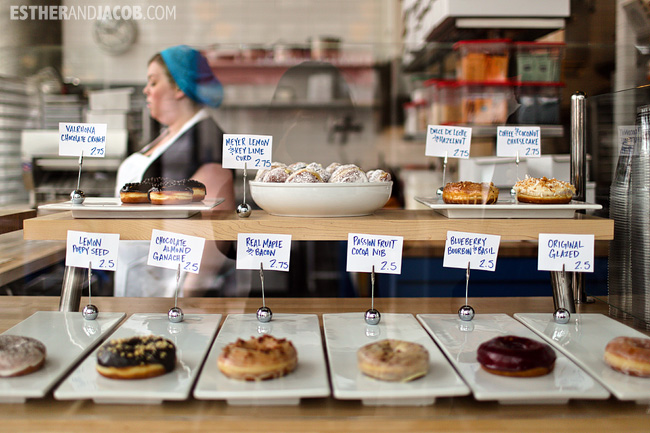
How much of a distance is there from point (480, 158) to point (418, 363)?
1.27 meters

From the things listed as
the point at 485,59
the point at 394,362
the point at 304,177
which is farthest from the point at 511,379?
the point at 485,59

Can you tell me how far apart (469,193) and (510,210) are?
0.09 metres

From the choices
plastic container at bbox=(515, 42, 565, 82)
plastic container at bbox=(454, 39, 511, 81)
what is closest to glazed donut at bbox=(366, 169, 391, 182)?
plastic container at bbox=(515, 42, 565, 82)

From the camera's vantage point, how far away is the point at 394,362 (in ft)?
3.00

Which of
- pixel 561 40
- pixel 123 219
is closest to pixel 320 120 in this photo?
pixel 561 40

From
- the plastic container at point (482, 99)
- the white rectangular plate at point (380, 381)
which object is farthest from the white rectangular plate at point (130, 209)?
the plastic container at point (482, 99)

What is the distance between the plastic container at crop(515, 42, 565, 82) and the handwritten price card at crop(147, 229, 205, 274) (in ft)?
7.17

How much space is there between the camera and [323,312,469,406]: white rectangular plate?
882 millimetres

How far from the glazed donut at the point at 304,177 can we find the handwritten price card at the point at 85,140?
0.46m

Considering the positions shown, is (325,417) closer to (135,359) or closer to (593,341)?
(135,359)

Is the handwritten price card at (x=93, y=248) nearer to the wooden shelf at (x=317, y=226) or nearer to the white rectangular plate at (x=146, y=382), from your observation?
the wooden shelf at (x=317, y=226)

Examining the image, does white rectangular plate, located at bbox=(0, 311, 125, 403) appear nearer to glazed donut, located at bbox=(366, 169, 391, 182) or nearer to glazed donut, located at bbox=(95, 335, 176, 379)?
glazed donut, located at bbox=(95, 335, 176, 379)

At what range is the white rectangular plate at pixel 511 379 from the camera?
0.88 m

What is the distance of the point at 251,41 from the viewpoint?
10.9 feet
